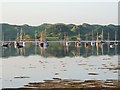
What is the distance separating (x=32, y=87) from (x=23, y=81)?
3.30 metres

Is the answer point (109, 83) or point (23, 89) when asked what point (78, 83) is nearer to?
point (109, 83)

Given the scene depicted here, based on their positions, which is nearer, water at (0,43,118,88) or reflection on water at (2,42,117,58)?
water at (0,43,118,88)

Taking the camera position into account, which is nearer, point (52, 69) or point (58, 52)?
point (52, 69)

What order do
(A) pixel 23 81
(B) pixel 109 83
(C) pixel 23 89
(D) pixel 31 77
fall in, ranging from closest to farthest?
(C) pixel 23 89 → (B) pixel 109 83 → (A) pixel 23 81 → (D) pixel 31 77

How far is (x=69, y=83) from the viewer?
926 inches

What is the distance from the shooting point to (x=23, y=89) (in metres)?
21.0

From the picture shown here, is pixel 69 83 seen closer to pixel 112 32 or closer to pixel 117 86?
pixel 117 86

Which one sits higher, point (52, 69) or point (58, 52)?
point (58, 52)

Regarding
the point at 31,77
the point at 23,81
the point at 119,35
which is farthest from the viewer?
the point at 119,35

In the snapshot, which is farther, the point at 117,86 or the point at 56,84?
the point at 56,84

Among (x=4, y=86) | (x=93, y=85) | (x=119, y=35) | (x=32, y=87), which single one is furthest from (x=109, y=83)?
(x=119, y=35)

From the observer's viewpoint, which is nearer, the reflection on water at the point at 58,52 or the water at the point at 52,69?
the water at the point at 52,69

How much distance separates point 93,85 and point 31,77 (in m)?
6.70

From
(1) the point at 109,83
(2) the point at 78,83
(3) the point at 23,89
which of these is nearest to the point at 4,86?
(3) the point at 23,89
